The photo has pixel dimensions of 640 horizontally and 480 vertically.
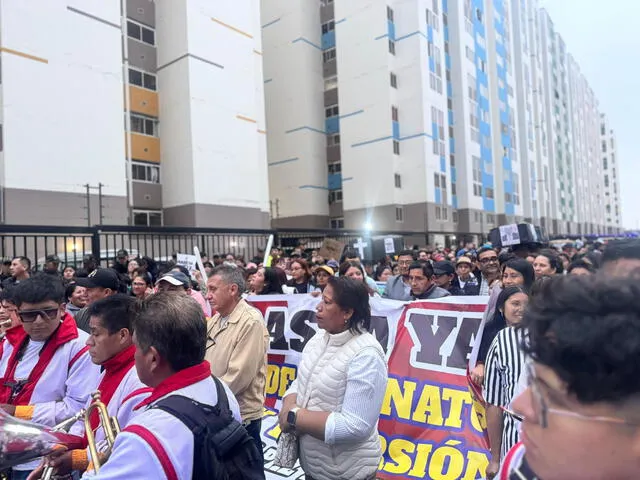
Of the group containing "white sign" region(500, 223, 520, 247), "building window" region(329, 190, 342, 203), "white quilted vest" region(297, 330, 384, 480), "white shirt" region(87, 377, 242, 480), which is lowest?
"white quilted vest" region(297, 330, 384, 480)

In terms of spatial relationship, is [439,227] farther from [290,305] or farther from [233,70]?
[290,305]

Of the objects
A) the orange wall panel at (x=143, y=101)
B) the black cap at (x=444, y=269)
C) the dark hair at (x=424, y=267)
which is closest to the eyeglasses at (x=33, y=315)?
the dark hair at (x=424, y=267)

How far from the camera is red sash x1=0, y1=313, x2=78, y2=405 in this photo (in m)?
2.57

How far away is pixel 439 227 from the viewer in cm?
3170

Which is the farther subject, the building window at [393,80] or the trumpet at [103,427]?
the building window at [393,80]

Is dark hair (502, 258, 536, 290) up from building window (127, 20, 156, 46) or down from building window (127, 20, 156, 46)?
down

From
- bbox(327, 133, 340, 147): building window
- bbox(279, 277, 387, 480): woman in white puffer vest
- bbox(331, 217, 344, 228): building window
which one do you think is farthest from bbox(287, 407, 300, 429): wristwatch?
bbox(327, 133, 340, 147): building window

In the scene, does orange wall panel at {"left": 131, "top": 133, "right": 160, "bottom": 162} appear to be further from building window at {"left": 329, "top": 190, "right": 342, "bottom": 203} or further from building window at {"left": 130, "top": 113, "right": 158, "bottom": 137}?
building window at {"left": 329, "top": 190, "right": 342, "bottom": 203}

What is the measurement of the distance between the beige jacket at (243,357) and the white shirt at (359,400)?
3.00ft

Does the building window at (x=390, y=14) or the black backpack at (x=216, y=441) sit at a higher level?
the building window at (x=390, y=14)

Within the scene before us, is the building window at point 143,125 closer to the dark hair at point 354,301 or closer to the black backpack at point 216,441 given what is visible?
the dark hair at point 354,301

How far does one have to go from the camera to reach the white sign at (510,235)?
8.81m

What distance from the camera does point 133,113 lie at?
75.0 feet

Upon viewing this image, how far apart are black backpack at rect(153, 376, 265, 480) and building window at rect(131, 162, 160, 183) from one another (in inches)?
917
